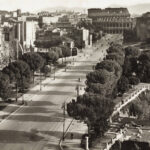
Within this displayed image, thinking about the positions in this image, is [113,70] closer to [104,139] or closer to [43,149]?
[104,139]

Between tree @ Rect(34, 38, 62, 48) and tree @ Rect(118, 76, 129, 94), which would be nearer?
tree @ Rect(118, 76, 129, 94)

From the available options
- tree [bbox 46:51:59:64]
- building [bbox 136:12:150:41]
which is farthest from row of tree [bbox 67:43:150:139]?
building [bbox 136:12:150:41]

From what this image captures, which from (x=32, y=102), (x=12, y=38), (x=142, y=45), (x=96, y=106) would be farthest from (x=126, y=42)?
(x=96, y=106)

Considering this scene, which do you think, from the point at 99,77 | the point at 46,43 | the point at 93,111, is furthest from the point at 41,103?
the point at 46,43

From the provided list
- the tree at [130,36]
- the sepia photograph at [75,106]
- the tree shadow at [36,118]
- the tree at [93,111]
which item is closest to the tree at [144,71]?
the sepia photograph at [75,106]

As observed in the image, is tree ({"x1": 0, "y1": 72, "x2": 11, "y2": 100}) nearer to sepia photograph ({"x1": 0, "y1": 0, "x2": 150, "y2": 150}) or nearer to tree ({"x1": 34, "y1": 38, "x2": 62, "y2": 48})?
sepia photograph ({"x1": 0, "y1": 0, "x2": 150, "y2": 150})
